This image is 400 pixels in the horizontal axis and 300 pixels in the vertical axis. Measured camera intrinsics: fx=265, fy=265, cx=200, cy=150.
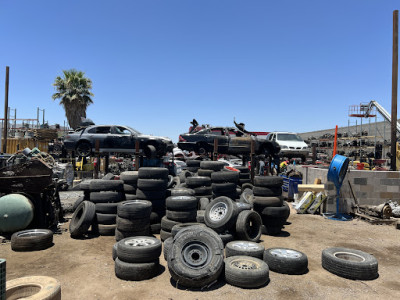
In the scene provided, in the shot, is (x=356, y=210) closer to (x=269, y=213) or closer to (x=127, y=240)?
(x=269, y=213)

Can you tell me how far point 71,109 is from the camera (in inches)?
1134

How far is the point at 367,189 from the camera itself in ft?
33.2

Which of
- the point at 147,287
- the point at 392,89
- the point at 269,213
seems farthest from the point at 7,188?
the point at 392,89

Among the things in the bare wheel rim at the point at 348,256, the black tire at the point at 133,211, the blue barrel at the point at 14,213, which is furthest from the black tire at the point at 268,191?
the blue barrel at the point at 14,213

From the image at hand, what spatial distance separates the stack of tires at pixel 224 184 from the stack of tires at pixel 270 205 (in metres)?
1.32

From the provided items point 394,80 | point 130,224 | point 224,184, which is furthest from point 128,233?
point 394,80

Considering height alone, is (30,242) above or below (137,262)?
below

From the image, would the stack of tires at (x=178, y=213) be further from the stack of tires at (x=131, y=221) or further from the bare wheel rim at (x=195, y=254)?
the bare wheel rim at (x=195, y=254)

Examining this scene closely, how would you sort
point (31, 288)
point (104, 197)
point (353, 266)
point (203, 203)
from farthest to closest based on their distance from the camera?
point (203, 203)
point (104, 197)
point (353, 266)
point (31, 288)

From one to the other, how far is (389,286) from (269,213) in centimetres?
321

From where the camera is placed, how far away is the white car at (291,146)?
17234mm

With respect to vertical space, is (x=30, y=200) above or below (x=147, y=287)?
above

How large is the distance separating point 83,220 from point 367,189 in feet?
32.7

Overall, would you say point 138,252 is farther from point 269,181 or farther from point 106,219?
point 269,181
